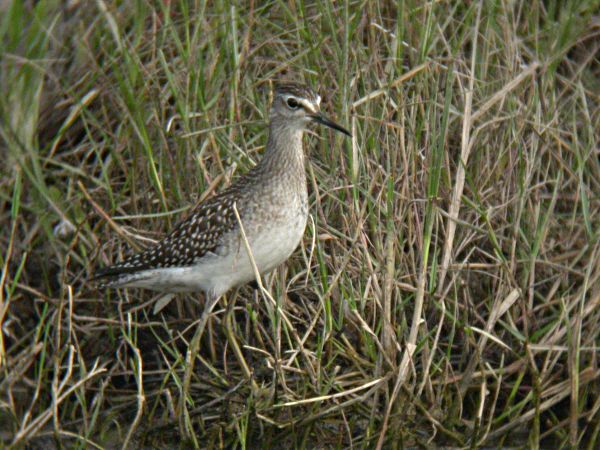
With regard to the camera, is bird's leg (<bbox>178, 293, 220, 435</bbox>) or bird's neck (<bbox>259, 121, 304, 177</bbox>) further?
bird's neck (<bbox>259, 121, 304, 177</bbox>)

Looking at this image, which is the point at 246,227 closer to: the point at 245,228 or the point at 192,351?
the point at 245,228

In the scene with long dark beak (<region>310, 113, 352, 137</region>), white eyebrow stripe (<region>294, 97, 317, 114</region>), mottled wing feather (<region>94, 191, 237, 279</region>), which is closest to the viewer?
long dark beak (<region>310, 113, 352, 137</region>)

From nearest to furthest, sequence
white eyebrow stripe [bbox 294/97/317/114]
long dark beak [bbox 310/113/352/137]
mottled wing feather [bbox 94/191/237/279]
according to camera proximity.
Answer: long dark beak [bbox 310/113/352/137]
white eyebrow stripe [bbox 294/97/317/114]
mottled wing feather [bbox 94/191/237/279]

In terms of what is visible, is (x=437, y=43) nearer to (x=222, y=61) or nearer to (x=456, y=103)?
(x=456, y=103)

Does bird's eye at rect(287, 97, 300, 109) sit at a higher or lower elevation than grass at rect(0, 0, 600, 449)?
higher

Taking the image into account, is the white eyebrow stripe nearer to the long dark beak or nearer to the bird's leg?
the long dark beak

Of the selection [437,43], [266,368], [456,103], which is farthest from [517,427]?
[437,43]

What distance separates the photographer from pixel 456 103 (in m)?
6.89

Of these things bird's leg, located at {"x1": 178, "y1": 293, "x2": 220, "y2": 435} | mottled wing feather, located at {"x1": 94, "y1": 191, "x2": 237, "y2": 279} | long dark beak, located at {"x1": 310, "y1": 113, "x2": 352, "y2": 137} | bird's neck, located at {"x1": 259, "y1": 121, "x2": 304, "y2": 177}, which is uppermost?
long dark beak, located at {"x1": 310, "y1": 113, "x2": 352, "y2": 137}

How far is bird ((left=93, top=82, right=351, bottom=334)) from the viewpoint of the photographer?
19.6 feet

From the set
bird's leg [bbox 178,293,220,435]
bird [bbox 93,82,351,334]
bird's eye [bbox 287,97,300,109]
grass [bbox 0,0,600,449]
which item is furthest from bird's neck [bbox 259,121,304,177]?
bird's leg [bbox 178,293,220,435]

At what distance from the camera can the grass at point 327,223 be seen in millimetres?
5910

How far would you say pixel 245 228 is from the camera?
6.09m

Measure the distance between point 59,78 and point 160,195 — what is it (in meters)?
1.54
